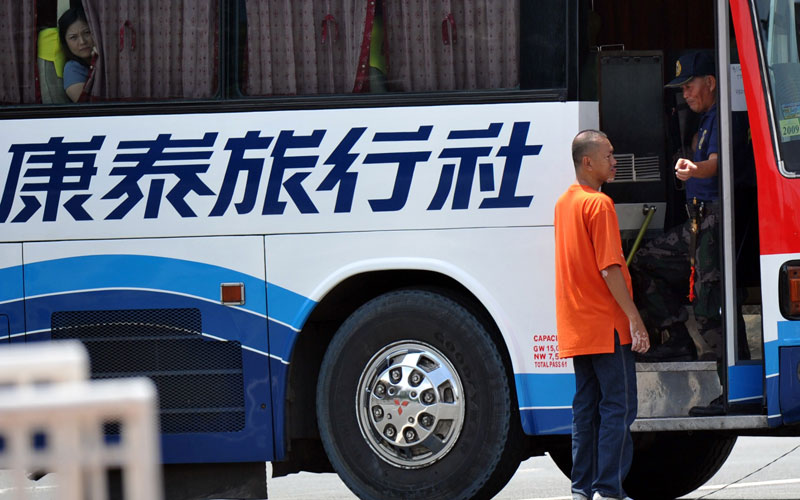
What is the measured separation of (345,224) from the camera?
20.6 feet

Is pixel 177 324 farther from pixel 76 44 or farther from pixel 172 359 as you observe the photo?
pixel 76 44

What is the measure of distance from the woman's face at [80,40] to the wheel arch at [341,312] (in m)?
1.75

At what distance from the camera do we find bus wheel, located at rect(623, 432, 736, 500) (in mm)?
7305

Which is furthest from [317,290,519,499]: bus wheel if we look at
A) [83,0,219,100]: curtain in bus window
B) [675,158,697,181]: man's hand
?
[83,0,219,100]: curtain in bus window

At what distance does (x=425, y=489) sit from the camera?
246 inches

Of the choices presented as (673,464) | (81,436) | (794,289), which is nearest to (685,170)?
(794,289)

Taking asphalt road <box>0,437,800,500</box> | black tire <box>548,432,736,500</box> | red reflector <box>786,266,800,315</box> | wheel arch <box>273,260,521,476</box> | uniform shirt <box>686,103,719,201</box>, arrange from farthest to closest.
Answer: asphalt road <box>0,437,800,500</box>
black tire <box>548,432,736,500</box>
uniform shirt <box>686,103,719,201</box>
wheel arch <box>273,260,521,476</box>
red reflector <box>786,266,800,315</box>

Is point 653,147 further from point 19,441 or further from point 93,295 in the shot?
point 19,441

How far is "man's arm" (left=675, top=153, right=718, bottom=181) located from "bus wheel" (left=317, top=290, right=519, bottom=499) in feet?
4.01

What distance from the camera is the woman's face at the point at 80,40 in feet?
21.7

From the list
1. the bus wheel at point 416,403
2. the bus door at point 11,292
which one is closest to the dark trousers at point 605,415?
the bus wheel at point 416,403

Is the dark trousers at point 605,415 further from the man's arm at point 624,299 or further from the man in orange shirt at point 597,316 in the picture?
the man's arm at point 624,299

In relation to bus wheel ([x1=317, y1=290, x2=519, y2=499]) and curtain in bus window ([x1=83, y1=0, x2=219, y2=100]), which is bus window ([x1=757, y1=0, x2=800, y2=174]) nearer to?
bus wheel ([x1=317, y1=290, x2=519, y2=499])

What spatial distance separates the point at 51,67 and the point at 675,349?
3.55 m
